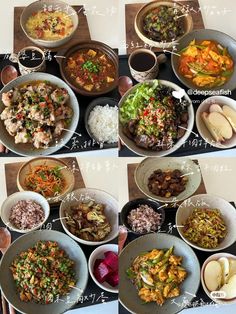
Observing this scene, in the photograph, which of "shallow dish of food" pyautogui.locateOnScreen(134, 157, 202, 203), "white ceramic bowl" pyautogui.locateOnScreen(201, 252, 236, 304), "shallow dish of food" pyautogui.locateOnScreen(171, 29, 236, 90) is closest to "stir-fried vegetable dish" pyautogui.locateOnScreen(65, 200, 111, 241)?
"shallow dish of food" pyautogui.locateOnScreen(134, 157, 202, 203)

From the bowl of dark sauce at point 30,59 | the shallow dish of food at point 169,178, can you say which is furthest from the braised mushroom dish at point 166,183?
the bowl of dark sauce at point 30,59

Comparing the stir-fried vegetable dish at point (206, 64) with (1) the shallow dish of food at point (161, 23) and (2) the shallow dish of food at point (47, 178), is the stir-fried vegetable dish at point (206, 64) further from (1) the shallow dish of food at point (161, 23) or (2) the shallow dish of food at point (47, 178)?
(2) the shallow dish of food at point (47, 178)

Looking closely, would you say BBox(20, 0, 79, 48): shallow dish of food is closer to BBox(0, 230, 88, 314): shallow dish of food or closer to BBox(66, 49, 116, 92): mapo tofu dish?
BBox(66, 49, 116, 92): mapo tofu dish

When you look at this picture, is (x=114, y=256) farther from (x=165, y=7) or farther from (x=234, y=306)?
(x=165, y=7)

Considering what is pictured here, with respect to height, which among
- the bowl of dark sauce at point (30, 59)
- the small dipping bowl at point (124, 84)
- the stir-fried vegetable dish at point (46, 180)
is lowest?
the stir-fried vegetable dish at point (46, 180)

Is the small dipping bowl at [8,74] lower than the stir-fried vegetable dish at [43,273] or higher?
higher

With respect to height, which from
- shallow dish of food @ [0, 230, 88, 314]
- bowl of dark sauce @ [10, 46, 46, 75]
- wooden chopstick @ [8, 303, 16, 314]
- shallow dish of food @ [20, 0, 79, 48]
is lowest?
wooden chopstick @ [8, 303, 16, 314]
